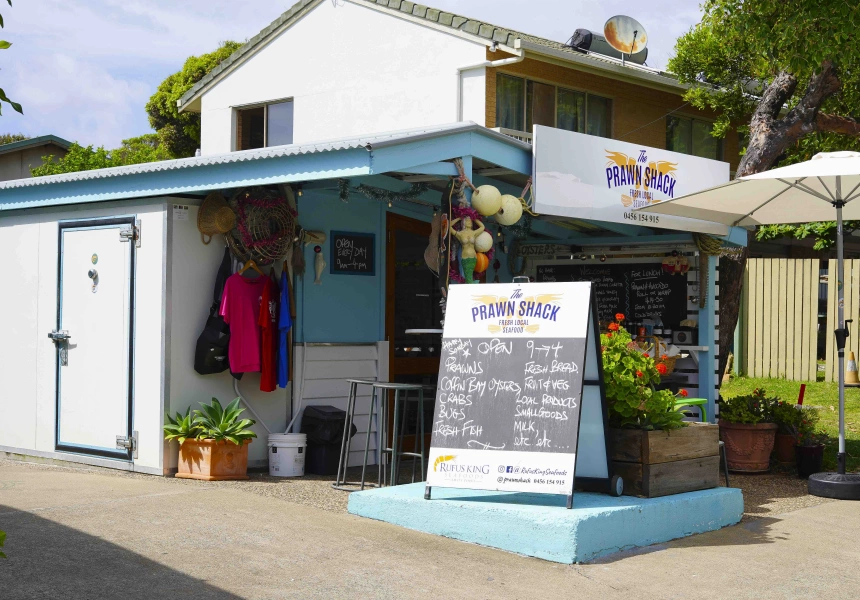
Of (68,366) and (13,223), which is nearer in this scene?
(68,366)

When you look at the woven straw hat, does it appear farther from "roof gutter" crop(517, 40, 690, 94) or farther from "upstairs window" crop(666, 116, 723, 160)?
"upstairs window" crop(666, 116, 723, 160)

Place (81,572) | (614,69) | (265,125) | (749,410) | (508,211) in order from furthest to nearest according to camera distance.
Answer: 1. (265,125)
2. (614,69)
3. (749,410)
4. (508,211)
5. (81,572)

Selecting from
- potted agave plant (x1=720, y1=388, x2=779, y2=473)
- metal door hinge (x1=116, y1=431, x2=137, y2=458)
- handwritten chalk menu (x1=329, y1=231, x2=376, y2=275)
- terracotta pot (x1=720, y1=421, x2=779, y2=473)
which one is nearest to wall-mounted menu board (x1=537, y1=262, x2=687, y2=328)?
potted agave plant (x1=720, y1=388, x2=779, y2=473)

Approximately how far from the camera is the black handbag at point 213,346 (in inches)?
337

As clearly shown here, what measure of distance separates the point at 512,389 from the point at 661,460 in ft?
3.79

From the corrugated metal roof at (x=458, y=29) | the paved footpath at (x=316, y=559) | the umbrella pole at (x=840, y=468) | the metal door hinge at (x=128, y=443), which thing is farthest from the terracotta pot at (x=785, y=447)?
the corrugated metal roof at (x=458, y=29)

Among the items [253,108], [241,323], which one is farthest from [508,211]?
[253,108]

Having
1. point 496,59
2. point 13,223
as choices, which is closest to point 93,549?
point 13,223

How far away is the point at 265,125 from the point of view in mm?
22781

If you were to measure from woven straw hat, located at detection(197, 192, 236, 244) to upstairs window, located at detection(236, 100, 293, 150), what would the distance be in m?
13.6

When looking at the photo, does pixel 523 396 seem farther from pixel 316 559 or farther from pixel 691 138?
pixel 691 138

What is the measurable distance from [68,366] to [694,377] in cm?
587

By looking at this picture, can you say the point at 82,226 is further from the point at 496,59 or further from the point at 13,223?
the point at 496,59

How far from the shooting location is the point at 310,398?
9.30 metres
